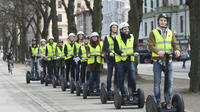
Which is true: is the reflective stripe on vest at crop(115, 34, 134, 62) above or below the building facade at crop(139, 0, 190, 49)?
below

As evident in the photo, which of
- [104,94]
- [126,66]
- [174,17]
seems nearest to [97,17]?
[104,94]

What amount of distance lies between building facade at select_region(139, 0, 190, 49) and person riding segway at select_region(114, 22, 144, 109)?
51223 millimetres

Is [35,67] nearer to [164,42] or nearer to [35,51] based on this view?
[35,51]

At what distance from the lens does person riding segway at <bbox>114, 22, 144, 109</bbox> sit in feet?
37.6

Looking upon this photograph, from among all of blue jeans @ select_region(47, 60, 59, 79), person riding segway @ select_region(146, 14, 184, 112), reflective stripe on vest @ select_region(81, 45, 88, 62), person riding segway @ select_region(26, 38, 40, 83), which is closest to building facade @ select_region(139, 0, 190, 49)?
person riding segway @ select_region(26, 38, 40, 83)

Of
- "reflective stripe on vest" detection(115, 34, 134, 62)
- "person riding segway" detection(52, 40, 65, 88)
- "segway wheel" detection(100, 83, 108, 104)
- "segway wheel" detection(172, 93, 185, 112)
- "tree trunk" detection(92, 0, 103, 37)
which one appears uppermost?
"tree trunk" detection(92, 0, 103, 37)

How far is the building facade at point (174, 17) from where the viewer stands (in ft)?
218

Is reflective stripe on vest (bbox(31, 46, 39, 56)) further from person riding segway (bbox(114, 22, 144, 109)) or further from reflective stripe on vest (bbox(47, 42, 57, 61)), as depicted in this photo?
person riding segway (bbox(114, 22, 144, 109))

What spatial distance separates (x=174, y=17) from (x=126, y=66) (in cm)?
5985

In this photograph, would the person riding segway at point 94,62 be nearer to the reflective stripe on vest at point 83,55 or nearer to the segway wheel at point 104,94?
the reflective stripe on vest at point 83,55

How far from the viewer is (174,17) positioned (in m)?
70.8

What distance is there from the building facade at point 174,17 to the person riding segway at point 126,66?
5122cm

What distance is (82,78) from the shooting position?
16.2m

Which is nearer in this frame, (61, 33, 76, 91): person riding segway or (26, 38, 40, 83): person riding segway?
(61, 33, 76, 91): person riding segway
